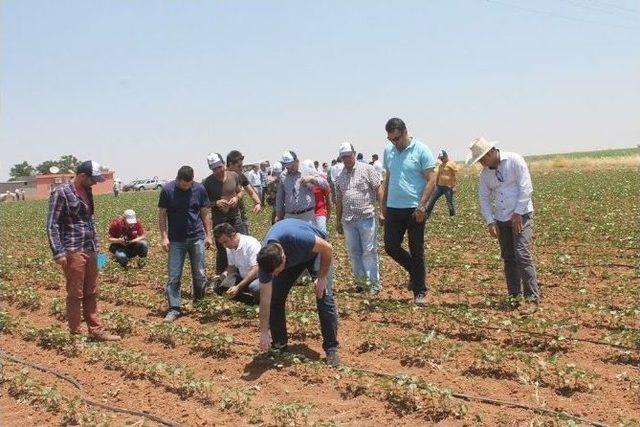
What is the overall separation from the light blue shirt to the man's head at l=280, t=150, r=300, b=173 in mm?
1258

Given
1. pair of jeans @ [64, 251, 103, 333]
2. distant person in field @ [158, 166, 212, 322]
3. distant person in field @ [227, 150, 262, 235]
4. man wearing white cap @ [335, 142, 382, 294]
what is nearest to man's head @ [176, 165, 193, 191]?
distant person in field @ [158, 166, 212, 322]

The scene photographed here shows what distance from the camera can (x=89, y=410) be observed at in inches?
192

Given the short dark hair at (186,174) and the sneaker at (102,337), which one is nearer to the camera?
the sneaker at (102,337)

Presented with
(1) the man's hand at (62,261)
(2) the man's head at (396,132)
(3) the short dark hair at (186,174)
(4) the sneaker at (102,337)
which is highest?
(2) the man's head at (396,132)

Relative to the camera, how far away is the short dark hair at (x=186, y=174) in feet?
24.8

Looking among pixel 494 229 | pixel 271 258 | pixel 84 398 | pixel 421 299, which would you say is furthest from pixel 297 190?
pixel 84 398

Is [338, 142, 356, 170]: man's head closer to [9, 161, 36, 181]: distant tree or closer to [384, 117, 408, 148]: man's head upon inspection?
[384, 117, 408, 148]: man's head

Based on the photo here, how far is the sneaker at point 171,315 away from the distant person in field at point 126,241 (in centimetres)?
399

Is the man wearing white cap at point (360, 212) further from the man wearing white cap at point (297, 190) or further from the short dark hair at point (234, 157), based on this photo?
the short dark hair at point (234, 157)

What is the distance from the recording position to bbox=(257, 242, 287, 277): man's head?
5.02 m

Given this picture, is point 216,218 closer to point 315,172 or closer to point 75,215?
point 315,172

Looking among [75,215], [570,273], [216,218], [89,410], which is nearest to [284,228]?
[89,410]

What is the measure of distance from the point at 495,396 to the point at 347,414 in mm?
1011

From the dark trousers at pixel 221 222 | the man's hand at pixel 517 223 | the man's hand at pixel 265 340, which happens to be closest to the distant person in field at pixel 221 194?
the dark trousers at pixel 221 222
